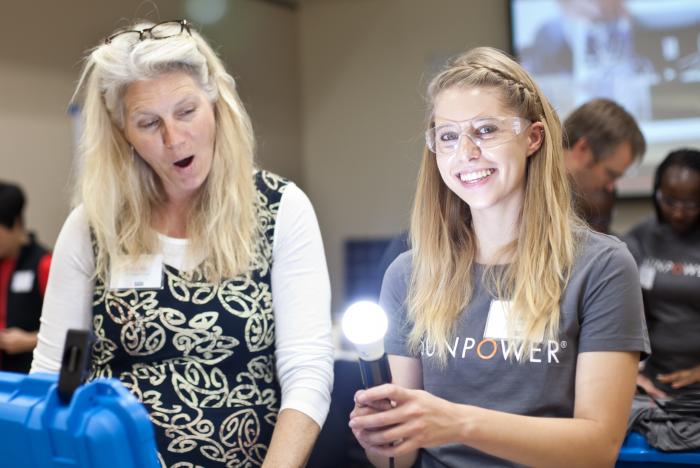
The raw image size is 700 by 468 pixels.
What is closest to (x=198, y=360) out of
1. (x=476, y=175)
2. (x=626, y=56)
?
(x=476, y=175)

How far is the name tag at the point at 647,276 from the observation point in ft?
9.04

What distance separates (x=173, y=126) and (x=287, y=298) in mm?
428

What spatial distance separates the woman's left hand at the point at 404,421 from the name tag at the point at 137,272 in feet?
1.96

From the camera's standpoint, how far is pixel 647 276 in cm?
278

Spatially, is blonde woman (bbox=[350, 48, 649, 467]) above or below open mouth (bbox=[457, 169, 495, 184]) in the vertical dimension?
below

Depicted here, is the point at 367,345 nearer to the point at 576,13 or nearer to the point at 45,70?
the point at 45,70

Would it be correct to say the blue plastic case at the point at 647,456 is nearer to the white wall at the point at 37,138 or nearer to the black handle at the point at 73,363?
the black handle at the point at 73,363

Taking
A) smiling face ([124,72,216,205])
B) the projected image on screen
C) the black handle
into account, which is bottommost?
the black handle

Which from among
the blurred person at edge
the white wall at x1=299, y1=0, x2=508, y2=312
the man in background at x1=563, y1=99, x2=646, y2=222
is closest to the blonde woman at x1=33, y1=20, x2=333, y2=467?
the man in background at x1=563, y1=99, x2=646, y2=222

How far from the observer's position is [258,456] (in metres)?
1.58

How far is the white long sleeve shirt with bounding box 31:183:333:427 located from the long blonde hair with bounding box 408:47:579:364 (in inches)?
7.7

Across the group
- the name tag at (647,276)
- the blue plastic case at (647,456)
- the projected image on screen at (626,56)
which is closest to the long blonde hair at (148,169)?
the blue plastic case at (647,456)

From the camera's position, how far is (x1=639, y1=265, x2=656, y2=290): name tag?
276cm

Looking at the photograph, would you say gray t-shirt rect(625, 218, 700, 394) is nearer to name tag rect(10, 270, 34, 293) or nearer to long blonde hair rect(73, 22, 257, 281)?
long blonde hair rect(73, 22, 257, 281)
